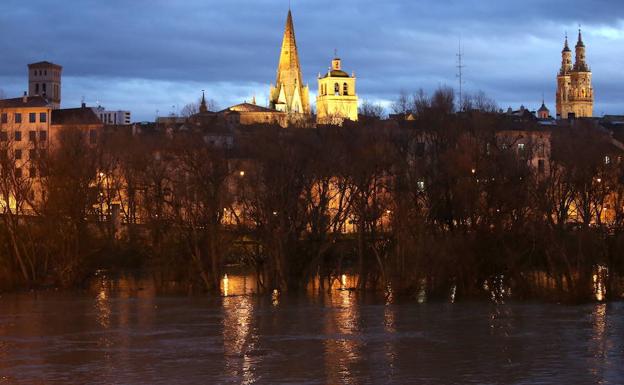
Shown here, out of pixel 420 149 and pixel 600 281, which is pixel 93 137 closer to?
pixel 420 149

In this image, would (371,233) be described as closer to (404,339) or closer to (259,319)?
(259,319)

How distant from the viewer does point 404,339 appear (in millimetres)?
38812

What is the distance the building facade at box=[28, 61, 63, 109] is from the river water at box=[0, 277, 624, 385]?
137 m

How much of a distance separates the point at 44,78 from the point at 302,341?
155499mm

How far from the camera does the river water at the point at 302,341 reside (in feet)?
107

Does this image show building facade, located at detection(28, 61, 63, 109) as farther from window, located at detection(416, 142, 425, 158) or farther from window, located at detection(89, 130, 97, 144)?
window, located at detection(416, 142, 425, 158)

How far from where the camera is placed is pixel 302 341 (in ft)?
127

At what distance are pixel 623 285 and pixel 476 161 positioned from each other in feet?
29.1

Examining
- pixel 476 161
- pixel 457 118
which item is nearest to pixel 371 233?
pixel 476 161

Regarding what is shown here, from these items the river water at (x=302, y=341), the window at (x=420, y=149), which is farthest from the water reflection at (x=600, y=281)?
the window at (x=420, y=149)

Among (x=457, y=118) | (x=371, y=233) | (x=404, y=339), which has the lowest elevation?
(x=404, y=339)

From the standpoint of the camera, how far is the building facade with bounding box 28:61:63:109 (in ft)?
609

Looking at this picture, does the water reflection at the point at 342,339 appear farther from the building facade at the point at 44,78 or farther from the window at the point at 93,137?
the building facade at the point at 44,78

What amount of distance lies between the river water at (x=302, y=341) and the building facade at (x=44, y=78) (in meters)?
137
